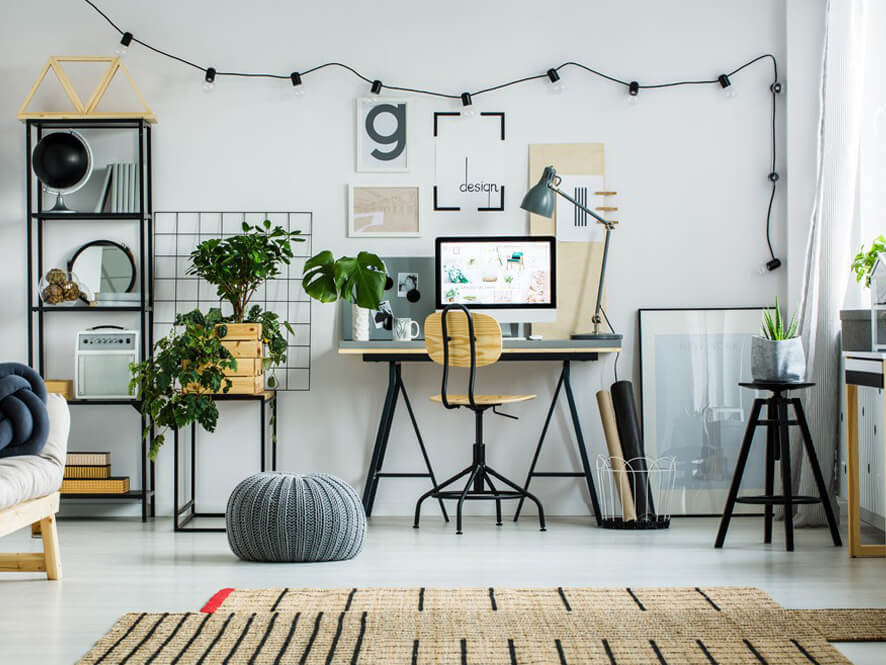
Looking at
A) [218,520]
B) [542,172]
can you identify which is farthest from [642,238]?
[218,520]

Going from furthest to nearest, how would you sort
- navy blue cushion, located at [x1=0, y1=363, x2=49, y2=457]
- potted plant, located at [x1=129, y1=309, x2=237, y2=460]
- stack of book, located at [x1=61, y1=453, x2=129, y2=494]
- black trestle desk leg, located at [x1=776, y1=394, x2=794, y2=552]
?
stack of book, located at [x1=61, y1=453, x2=129, y2=494]
potted plant, located at [x1=129, y1=309, x2=237, y2=460]
black trestle desk leg, located at [x1=776, y1=394, x2=794, y2=552]
navy blue cushion, located at [x1=0, y1=363, x2=49, y2=457]

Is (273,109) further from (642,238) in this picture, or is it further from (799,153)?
(799,153)

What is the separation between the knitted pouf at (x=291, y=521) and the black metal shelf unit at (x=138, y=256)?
103 centimetres

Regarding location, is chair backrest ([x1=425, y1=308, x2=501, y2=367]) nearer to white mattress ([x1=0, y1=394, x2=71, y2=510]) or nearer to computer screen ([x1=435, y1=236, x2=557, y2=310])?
computer screen ([x1=435, y1=236, x2=557, y2=310])

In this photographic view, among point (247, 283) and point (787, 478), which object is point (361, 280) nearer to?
point (247, 283)

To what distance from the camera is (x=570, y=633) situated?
7.67 feet

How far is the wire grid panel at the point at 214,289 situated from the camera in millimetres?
4320

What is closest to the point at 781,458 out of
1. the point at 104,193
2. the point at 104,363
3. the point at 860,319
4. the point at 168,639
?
the point at 860,319

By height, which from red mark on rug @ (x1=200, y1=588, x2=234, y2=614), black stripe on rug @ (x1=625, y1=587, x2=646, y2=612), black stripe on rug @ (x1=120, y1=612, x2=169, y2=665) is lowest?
red mark on rug @ (x1=200, y1=588, x2=234, y2=614)

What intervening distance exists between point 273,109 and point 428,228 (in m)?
0.89

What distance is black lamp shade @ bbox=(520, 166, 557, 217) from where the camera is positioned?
13.6 feet

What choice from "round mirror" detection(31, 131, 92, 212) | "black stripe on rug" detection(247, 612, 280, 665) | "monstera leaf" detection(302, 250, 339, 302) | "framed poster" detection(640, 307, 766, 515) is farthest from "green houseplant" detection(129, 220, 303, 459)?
"framed poster" detection(640, 307, 766, 515)

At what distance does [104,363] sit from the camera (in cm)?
413

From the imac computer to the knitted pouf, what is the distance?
1.19 meters
